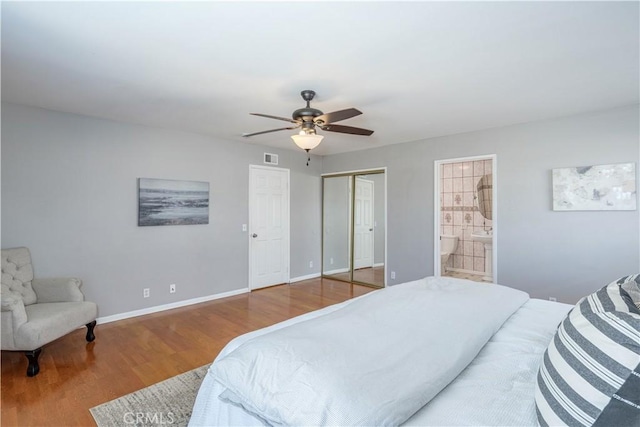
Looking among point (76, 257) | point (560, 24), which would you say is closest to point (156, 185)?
point (76, 257)

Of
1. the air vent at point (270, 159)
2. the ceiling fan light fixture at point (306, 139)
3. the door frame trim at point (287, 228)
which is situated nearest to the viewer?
the ceiling fan light fixture at point (306, 139)

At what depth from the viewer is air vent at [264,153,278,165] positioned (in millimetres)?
5281

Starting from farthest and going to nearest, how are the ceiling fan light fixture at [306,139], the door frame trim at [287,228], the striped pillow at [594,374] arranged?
1. the door frame trim at [287,228]
2. the ceiling fan light fixture at [306,139]
3. the striped pillow at [594,374]

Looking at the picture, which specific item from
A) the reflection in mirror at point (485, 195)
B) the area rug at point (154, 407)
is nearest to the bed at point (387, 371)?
the area rug at point (154, 407)

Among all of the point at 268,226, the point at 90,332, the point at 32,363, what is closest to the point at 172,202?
the point at 268,226

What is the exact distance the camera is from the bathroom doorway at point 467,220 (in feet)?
19.5

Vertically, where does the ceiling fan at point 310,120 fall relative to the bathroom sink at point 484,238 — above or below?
above

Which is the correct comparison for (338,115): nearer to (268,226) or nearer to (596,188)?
(596,188)

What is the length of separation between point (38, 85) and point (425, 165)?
4.55 m

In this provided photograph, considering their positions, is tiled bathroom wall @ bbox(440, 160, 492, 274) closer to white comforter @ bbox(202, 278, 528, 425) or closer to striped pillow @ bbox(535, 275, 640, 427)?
white comforter @ bbox(202, 278, 528, 425)

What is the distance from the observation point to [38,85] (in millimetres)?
2727

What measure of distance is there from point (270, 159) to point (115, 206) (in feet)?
7.89

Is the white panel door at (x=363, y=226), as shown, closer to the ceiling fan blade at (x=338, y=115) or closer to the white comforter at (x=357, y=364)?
the ceiling fan blade at (x=338, y=115)

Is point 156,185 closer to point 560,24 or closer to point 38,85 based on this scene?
point 38,85
